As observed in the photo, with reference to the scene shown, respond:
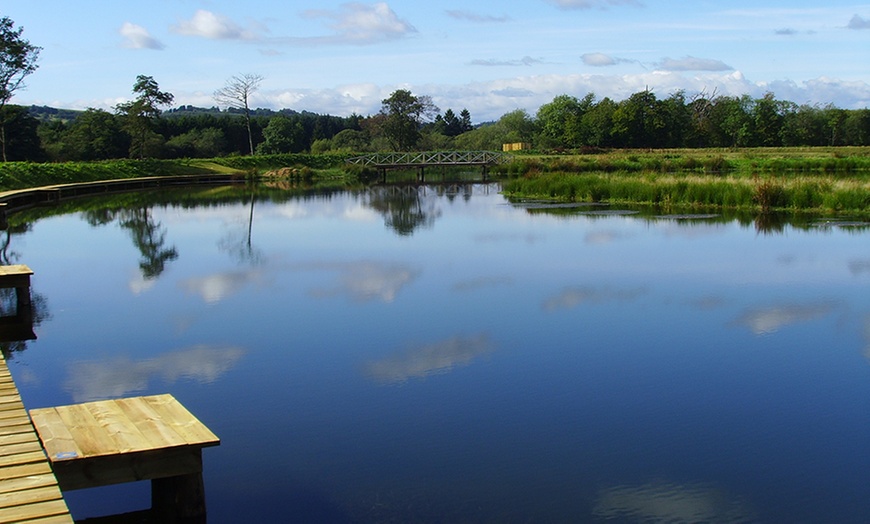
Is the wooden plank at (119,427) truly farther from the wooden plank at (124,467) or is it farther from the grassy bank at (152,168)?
the grassy bank at (152,168)

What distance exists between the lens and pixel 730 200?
2297 centimetres

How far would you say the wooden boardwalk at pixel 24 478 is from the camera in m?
3.58

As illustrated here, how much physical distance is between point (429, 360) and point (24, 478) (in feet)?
14.6

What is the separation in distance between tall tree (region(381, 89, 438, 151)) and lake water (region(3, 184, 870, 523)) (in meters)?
46.2

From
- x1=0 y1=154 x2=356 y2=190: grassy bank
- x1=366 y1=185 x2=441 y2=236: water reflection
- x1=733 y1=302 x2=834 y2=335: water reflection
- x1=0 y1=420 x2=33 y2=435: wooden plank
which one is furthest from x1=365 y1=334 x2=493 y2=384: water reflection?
x1=0 y1=154 x2=356 y2=190: grassy bank

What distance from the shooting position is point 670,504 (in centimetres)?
504

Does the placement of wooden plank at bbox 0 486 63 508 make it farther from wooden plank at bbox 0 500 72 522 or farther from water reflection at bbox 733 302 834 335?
water reflection at bbox 733 302 834 335

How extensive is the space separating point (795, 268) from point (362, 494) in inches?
390

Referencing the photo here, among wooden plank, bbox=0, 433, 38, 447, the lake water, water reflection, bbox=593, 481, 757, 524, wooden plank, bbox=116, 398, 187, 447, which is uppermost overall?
wooden plank, bbox=0, 433, 38, 447

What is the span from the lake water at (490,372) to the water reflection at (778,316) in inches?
2.1

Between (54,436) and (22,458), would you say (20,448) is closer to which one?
(22,458)

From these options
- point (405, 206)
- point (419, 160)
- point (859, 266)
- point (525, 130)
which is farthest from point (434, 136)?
point (859, 266)

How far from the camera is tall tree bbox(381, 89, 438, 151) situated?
61312 millimetres

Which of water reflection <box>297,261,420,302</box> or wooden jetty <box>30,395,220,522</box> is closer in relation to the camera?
wooden jetty <box>30,395,220,522</box>
